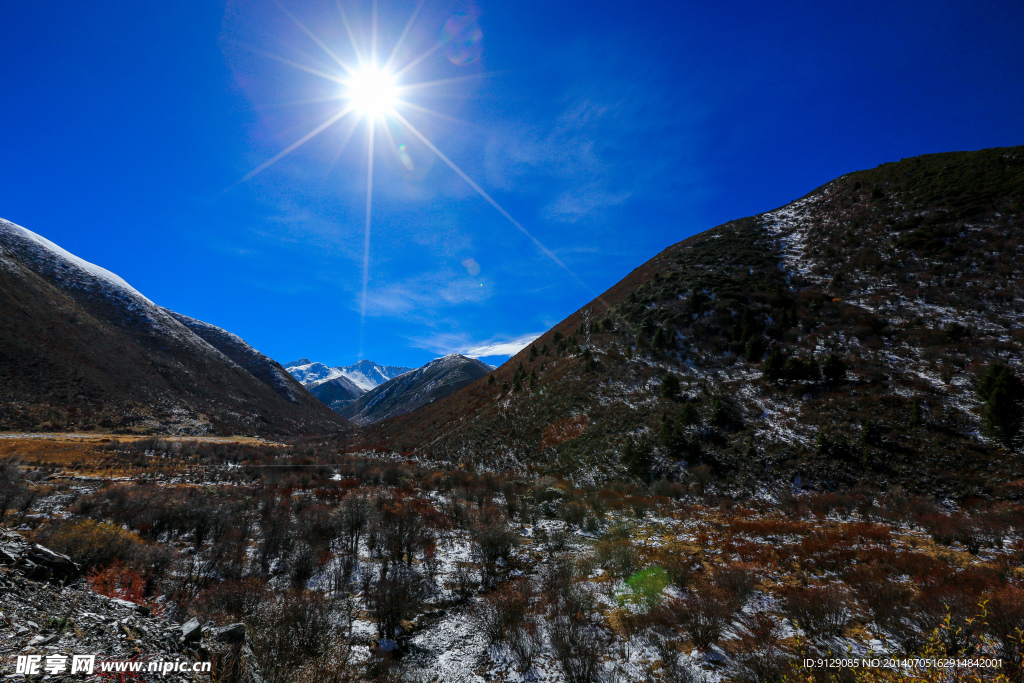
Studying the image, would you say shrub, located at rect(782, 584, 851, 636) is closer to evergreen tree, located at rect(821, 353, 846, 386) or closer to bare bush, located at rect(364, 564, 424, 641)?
bare bush, located at rect(364, 564, 424, 641)

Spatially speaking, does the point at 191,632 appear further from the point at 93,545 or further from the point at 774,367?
the point at 774,367

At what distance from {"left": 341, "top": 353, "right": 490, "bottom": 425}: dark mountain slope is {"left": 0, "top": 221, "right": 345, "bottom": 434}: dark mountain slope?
47439mm

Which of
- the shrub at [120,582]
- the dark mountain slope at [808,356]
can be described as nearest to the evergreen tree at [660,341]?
the dark mountain slope at [808,356]

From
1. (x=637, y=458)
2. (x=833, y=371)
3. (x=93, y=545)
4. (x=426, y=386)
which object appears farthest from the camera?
(x=426, y=386)

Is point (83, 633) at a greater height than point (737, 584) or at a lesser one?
greater

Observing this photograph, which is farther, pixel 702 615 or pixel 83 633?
pixel 702 615

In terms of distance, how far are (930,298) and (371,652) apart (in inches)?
1690

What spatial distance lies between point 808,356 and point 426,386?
15163 cm

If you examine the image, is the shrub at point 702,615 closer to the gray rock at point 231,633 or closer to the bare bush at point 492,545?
the bare bush at point 492,545

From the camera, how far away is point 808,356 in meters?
25.9

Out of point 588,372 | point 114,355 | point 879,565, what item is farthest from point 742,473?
point 114,355

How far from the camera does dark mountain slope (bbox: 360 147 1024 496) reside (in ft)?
62.0

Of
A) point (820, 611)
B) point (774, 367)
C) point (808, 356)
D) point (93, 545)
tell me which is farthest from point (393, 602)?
point (808, 356)

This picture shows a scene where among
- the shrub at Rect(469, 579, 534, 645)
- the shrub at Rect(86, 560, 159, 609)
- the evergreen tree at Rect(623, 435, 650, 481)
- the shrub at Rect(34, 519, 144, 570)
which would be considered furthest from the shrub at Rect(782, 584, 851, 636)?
the evergreen tree at Rect(623, 435, 650, 481)
